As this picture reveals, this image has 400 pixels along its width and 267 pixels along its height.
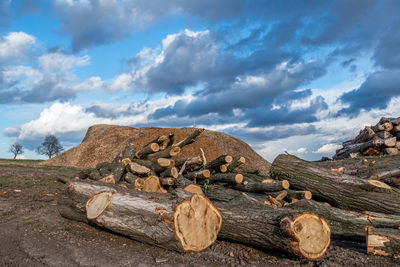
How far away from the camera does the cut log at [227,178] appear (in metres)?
7.55

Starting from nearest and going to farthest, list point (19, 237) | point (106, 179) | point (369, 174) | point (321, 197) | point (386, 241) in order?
point (386, 241), point (19, 237), point (321, 197), point (106, 179), point (369, 174)

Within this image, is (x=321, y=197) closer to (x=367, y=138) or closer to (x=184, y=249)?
(x=184, y=249)

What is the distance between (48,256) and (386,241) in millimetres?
5525

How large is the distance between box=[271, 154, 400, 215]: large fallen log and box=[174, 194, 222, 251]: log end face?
3.28 m

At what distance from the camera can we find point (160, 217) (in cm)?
482

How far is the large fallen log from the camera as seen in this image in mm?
6680

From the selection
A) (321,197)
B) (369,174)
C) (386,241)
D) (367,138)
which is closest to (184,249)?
(386,241)

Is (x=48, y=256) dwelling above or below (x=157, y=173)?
below

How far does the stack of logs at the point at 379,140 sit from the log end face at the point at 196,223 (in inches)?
525

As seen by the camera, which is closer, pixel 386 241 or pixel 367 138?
pixel 386 241

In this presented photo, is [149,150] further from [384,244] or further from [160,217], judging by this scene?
[384,244]

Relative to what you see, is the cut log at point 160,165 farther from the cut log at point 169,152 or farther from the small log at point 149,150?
the small log at point 149,150

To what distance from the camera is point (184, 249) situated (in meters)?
4.63

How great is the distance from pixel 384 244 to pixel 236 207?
249 centimetres
